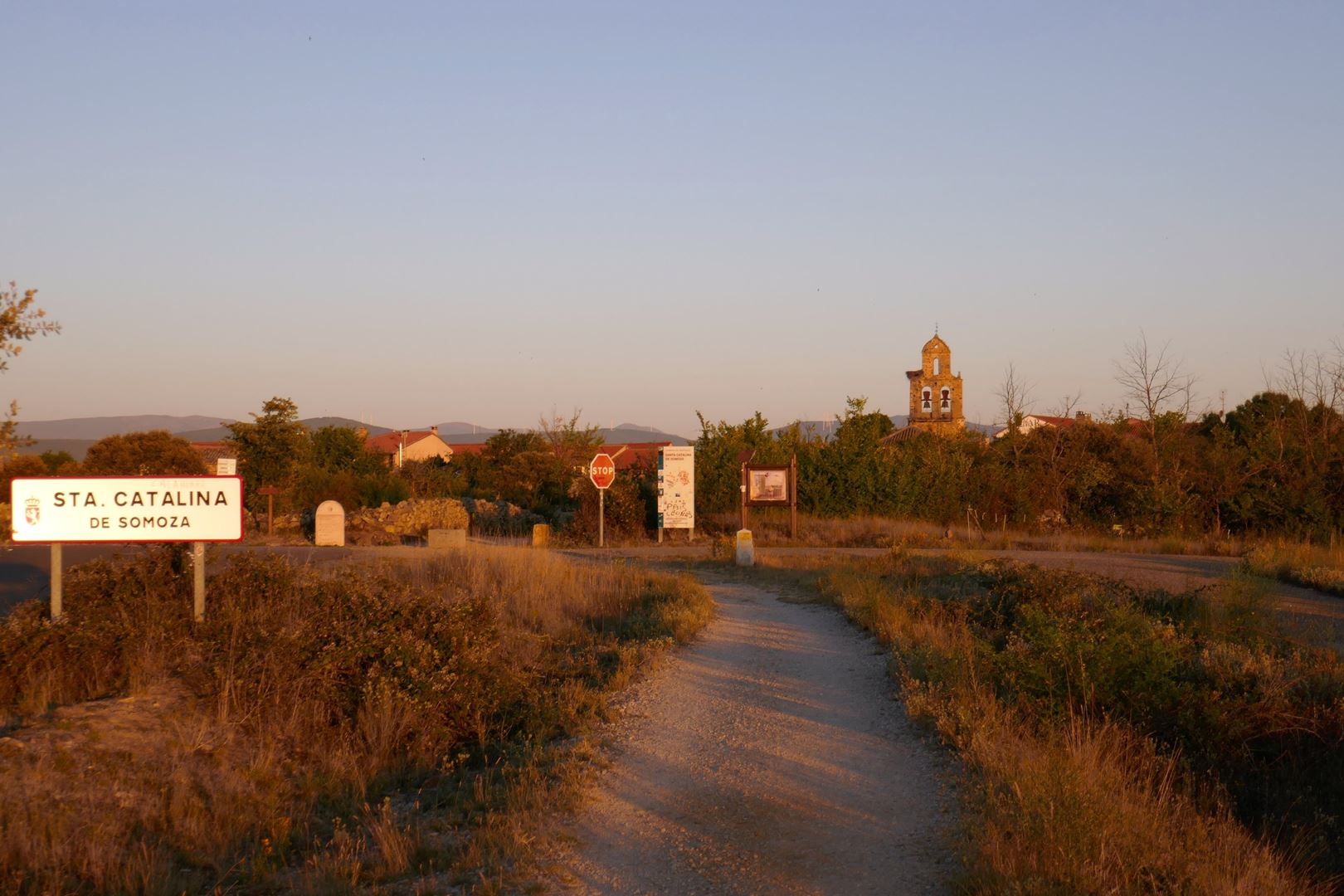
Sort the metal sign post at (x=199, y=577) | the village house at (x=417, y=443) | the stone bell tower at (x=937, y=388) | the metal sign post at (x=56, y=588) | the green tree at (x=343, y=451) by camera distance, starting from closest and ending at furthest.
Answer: the metal sign post at (x=56, y=588) → the metal sign post at (x=199, y=577) → the green tree at (x=343, y=451) → the stone bell tower at (x=937, y=388) → the village house at (x=417, y=443)

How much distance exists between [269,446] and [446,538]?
1621cm

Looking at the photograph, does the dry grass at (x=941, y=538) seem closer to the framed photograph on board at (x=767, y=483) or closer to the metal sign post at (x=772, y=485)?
the metal sign post at (x=772, y=485)

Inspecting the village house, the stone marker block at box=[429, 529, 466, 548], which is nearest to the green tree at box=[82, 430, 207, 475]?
the stone marker block at box=[429, 529, 466, 548]

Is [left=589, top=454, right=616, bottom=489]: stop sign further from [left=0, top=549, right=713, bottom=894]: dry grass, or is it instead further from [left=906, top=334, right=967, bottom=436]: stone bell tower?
[left=906, top=334, right=967, bottom=436]: stone bell tower

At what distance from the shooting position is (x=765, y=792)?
626 cm

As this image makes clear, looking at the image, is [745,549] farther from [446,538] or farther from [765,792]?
[765,792]

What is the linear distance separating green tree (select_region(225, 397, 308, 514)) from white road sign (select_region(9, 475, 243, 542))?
27407mm

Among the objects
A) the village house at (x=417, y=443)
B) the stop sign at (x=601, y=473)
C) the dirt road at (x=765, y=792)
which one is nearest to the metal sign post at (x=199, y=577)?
the dirt road at (x=765, y=792)

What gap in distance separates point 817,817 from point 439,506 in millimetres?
24488

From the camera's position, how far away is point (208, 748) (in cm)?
685

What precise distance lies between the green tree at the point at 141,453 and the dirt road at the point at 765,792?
28697mm

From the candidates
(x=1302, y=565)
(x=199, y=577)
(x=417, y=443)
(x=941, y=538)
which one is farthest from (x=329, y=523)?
(x=417, y=443)

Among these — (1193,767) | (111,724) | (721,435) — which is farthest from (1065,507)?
(111,724)

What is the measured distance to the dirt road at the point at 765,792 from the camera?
5.07 meters
